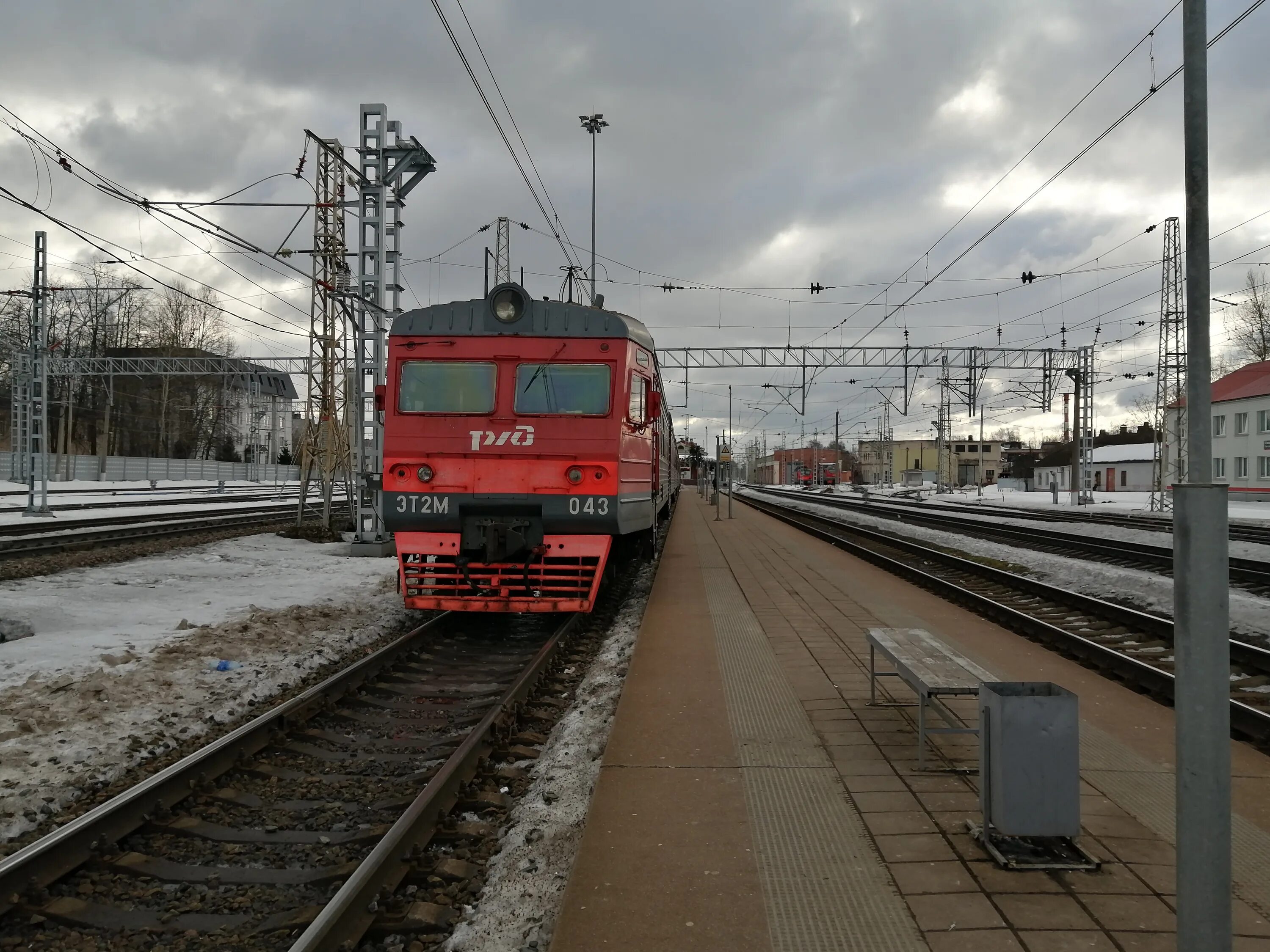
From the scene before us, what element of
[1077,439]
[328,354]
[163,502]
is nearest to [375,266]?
[328,354]

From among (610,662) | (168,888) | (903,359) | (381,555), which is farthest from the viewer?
(903,359)

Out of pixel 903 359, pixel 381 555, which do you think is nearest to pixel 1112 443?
pixel 903 359

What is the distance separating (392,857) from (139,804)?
1.39 meters

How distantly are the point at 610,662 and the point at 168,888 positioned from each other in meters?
4.31

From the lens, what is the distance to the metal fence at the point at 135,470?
147 feet

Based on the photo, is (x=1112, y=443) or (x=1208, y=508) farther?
(x=1112, y=443)

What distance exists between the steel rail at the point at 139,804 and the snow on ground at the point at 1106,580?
19.7ft

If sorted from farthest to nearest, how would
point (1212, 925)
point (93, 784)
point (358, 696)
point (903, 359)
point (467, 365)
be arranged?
point (903, 359) → point (467, 365) → point (358, 696) → point (93, 784) → point (1212, 925)

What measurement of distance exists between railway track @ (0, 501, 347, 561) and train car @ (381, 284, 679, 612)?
8.79 meters

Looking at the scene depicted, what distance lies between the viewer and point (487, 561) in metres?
8.27

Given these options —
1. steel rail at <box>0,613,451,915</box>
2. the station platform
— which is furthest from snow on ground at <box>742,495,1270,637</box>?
steel rail at <box>0,613,451,915</box>

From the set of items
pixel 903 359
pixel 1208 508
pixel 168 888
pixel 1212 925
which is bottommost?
pixel 168 888

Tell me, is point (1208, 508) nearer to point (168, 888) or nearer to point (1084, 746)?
Result: point (1084, 746)

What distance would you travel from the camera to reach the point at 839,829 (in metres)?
3.73
